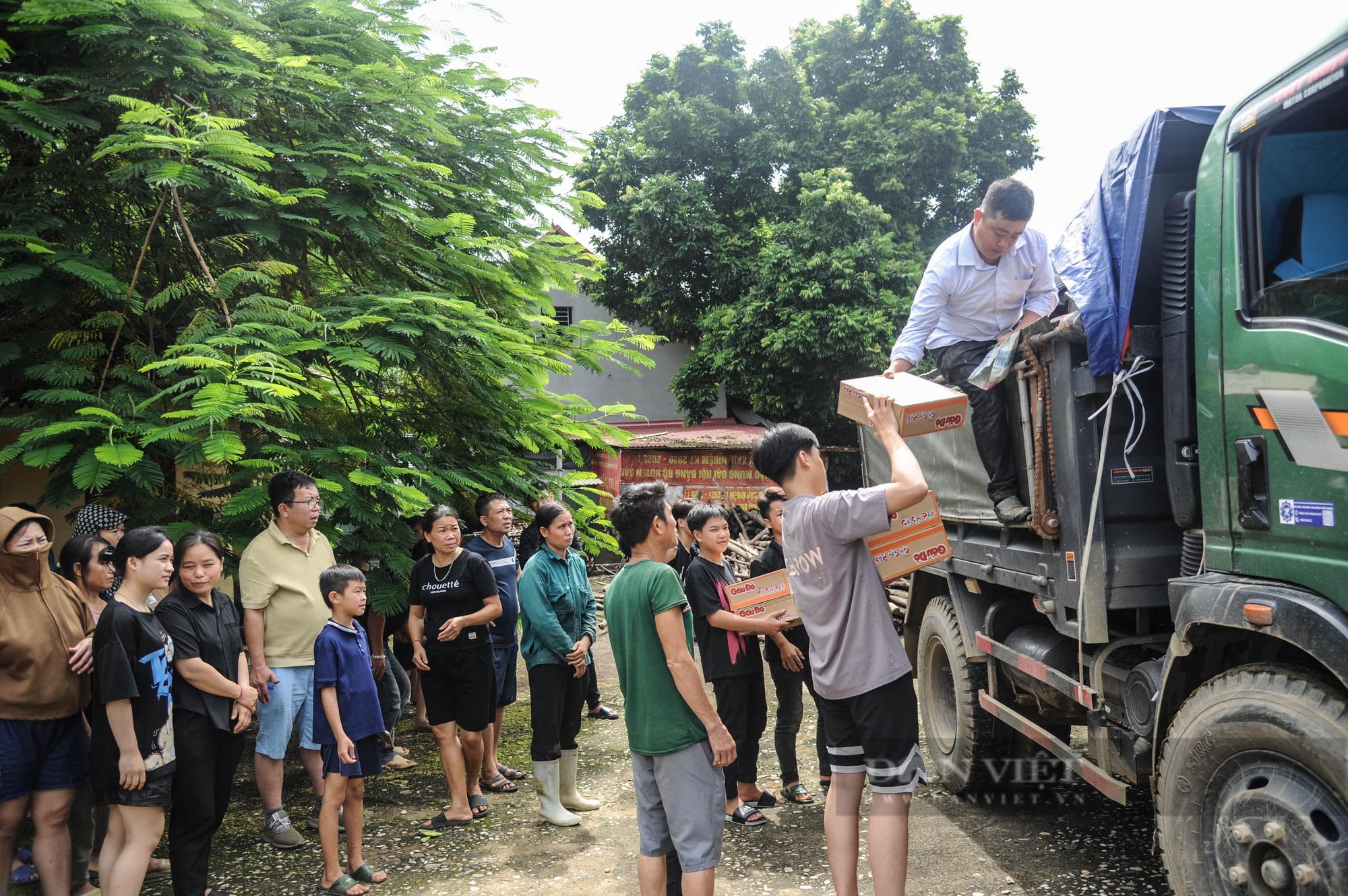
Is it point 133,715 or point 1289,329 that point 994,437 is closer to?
point 1289,329

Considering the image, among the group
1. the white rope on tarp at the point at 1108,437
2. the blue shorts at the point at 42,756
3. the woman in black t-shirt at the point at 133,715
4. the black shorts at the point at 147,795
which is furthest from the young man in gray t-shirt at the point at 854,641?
the blue shorts at the point at 42,756

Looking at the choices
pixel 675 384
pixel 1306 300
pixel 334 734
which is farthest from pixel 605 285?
pixel 1306 300

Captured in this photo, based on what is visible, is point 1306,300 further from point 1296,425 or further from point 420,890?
point 420,890

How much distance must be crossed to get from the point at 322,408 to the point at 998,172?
1742cm

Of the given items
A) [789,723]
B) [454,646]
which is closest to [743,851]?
[789,723]

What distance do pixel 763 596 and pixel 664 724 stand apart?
162 cm

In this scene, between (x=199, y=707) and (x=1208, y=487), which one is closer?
(x=1208, y=487)

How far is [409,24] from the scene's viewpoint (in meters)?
6.66

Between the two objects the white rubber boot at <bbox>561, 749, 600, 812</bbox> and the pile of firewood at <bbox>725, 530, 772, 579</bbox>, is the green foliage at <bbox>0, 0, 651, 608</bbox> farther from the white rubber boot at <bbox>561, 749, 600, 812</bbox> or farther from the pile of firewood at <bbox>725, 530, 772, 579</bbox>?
the pile of firewood at <bbox>725, 530, 772, 579</bbox>

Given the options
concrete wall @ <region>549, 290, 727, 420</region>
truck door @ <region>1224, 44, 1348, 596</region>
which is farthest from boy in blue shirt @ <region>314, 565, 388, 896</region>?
concrete wall @ <region>549, 290, 727, 420</region>

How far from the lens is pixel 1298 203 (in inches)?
112

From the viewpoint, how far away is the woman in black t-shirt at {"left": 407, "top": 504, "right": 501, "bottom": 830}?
523 cm

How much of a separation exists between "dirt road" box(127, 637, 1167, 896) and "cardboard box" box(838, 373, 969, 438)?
2134 mm

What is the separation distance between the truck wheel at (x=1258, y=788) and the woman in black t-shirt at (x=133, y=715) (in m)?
3.82
